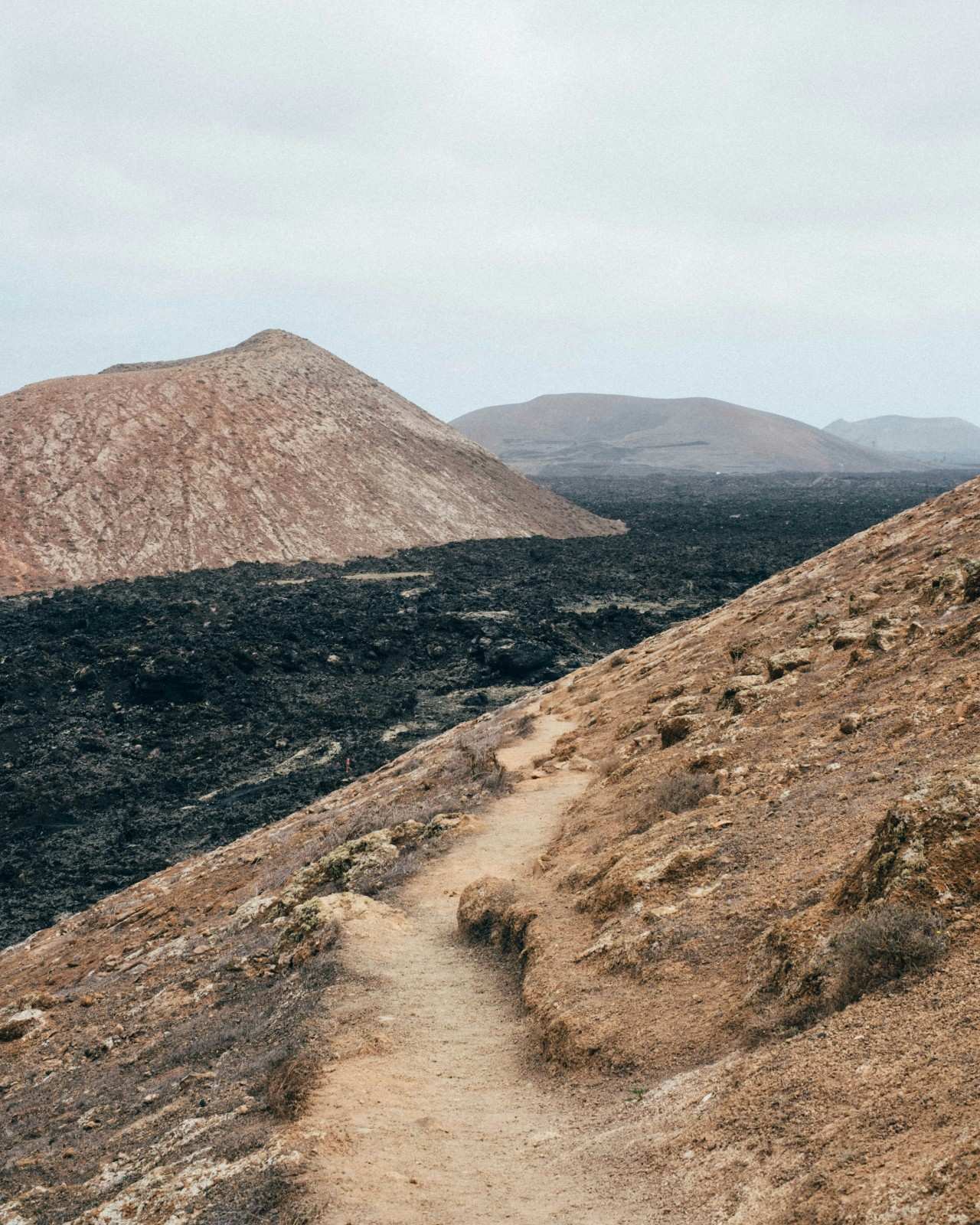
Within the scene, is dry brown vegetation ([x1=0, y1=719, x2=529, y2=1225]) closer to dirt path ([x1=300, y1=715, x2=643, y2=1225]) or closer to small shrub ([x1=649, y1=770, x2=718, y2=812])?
dirt path ([x1=300, y1=715, x2=643, y2=1225])

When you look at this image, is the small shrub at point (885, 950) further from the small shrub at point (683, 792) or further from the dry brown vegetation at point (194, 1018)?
the small shrub at point (683, 792)

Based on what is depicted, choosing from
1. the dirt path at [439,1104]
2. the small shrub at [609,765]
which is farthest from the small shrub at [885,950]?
the small shrub at [609,765]

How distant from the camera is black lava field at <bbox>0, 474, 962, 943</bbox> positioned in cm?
2203

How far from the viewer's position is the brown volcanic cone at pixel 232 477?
5669 cm

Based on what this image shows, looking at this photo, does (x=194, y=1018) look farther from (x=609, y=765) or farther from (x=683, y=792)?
(x=609, y=765)

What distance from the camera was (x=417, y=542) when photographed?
67062mm

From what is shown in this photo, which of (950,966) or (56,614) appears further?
(56,614)

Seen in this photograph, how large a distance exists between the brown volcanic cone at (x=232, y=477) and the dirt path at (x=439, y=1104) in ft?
153

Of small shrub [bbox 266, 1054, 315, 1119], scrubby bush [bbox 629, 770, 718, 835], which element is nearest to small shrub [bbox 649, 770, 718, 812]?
scrubby bush [bbox 629, 770, 718, 835]

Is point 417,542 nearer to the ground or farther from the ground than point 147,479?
nearer to the ground

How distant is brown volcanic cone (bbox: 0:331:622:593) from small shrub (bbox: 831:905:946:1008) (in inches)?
2000

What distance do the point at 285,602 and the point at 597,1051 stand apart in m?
36.5

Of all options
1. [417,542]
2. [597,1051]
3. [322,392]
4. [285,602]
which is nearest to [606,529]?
[417,542]

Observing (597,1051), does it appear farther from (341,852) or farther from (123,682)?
(123,682)
